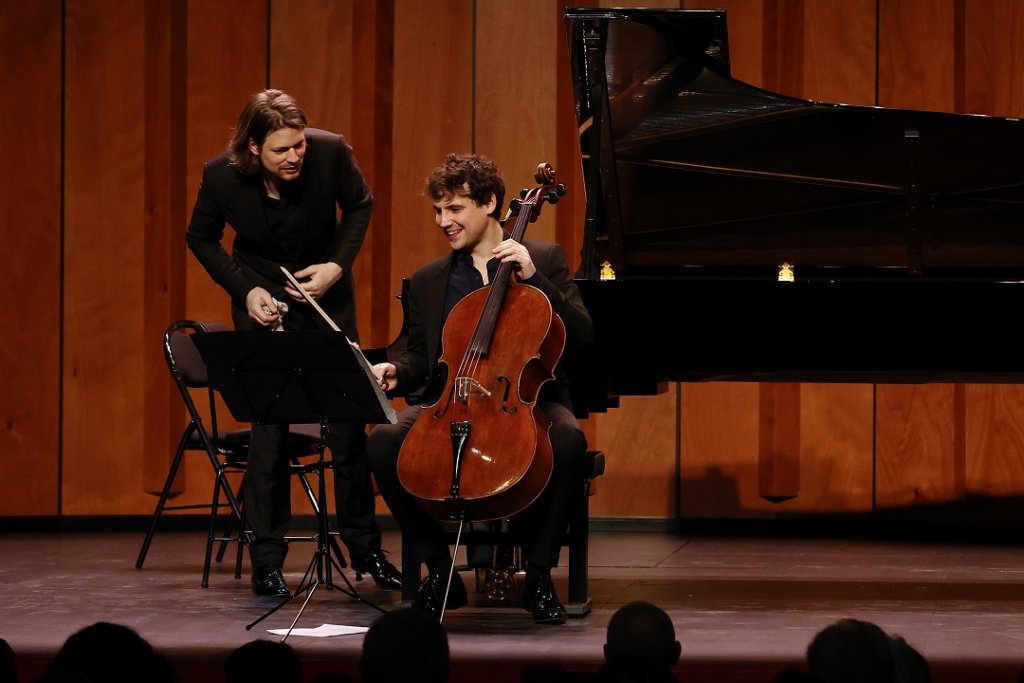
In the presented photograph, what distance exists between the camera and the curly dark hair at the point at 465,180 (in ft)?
11.9

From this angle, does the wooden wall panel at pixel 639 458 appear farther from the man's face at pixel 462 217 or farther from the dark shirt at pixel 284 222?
the man's face at pixel 462 217

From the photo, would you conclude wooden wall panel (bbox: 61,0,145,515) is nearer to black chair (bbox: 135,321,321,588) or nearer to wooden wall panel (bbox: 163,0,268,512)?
wooden wall panel (bbox: 163,0,268,512)

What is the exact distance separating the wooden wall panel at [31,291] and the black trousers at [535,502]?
2.90m

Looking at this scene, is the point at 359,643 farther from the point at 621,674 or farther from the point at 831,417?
the point at 831,417

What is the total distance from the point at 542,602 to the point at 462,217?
1010 millimetres

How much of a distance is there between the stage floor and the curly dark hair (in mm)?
1065

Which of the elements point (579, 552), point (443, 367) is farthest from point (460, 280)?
point (579, 552)

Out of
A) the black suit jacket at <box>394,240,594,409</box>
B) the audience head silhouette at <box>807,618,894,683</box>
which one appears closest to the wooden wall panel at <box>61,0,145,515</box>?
the black suit jacket at <box>394,240,594,409</box>

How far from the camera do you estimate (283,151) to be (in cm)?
393

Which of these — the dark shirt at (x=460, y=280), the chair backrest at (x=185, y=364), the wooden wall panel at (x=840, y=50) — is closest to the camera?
the dark shirt at (x=460, y=280)

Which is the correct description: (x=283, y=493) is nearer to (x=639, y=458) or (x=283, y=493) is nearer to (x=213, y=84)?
(x=639, y=458)

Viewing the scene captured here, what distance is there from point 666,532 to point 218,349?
305 centimetres

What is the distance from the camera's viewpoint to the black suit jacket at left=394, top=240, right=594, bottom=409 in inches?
141

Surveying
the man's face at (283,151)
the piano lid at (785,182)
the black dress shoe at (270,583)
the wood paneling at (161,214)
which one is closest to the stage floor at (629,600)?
the black dress shoe at (270,583)
